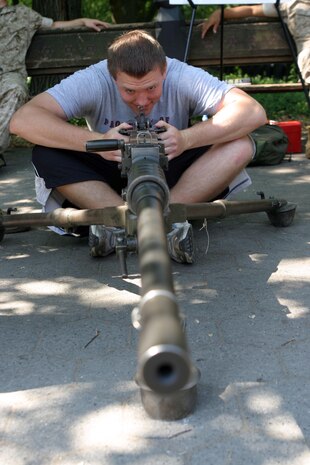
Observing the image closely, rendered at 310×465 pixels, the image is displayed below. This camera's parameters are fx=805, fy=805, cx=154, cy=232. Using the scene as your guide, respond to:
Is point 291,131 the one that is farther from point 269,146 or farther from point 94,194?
point 94,194

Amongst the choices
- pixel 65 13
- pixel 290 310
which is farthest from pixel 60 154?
pixel 65 13

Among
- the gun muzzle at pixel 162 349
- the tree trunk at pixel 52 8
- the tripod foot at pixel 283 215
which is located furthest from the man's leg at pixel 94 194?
the tree trunk at pixel 52 8

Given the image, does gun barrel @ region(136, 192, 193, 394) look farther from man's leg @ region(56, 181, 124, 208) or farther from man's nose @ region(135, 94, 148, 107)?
man's leg @ region(56, 181, 124, 208)

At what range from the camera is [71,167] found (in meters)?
4.44

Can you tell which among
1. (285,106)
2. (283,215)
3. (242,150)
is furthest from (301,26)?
(285,106)

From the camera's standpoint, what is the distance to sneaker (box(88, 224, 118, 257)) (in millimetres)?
4309

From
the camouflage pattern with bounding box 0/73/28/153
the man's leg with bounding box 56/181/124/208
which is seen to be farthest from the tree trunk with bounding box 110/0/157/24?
the man's leg with bounding box 56/181/124/208

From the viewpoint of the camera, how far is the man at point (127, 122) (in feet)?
13.6

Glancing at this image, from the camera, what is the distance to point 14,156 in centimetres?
845

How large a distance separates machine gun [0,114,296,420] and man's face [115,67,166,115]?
0.19 meters

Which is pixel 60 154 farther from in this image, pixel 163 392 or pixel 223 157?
pixel 163 392

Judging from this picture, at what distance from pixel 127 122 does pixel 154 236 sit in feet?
7.95

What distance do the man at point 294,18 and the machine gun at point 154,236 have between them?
110 inches

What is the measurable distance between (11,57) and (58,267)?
12.0 feet
